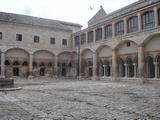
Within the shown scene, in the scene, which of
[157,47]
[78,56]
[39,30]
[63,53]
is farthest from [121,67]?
[39,30]

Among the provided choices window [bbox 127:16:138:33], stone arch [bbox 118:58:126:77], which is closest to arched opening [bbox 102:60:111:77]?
stone arch [bbox 118:58:126:77]

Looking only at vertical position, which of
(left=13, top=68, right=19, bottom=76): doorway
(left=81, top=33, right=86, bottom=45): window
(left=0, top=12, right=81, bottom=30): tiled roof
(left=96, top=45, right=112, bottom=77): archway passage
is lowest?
(left=13, top=68, right=19, bottom=76): doorway

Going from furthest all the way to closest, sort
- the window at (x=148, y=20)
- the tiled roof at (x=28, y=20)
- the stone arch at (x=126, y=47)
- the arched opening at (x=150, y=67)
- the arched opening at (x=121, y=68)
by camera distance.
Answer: the tiled roof at (x=28, y=20) → the arched opening at (x=121, y=68) → the stone arch at (x=126, y=47) → the arched opening at (x=150, y=67) → the window at (x=148, y=20)

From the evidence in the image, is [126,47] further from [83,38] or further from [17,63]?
[17,63]

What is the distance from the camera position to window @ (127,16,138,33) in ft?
81.2

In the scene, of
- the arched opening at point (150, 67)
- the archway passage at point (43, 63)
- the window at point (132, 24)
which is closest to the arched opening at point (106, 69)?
the window at point (132, 24)

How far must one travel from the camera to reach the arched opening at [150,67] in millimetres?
23056

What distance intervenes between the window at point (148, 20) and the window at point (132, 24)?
1132 mm

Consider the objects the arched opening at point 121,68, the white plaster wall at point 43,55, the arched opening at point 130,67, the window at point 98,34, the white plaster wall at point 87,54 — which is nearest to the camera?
the arched opening at point 130,67

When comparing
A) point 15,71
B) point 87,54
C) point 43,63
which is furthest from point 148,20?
point 15,71

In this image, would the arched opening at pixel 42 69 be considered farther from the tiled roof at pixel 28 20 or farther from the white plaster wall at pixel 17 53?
the tiled roof at pixel 28 20

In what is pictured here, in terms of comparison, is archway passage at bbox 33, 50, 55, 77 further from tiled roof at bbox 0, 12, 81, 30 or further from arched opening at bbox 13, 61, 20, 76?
tiled roof at bbox 0, 12, 81, 30

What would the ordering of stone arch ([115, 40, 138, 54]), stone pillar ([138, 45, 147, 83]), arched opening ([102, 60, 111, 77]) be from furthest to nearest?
1. arched opening ([102, 60, 111, 77])
2. stone arch ([115, 40, 138, 54])
3. stone pillar ([138, 45, 147, 83])

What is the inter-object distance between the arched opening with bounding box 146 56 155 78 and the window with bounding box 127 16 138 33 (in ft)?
13.2
